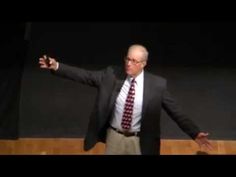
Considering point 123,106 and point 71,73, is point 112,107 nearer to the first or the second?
point 123,106

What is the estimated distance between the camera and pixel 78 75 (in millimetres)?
3443

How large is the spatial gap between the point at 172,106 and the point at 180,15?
1108 millimetres

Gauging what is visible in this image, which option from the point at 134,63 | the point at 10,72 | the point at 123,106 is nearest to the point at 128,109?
the point at 123,106

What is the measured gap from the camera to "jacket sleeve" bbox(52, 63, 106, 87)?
134 inches

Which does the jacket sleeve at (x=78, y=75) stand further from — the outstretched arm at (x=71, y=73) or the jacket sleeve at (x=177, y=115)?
the jacket sleeve at (x=177, y=115)

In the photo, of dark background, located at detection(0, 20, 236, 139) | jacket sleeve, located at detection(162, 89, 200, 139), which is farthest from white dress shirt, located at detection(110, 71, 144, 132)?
dark background, located at detection(0, 20, 236, 139)

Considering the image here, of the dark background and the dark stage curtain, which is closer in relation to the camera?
the dark stage curtain

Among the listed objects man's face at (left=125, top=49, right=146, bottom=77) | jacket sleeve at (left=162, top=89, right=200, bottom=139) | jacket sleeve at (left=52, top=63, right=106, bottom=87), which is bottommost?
jacket sleeve at (left=162, top=89, right=200, bottom=139)

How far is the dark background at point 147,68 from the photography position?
4.56 meters

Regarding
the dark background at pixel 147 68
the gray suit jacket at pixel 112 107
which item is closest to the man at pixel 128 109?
the gray suit jacket at pixel 112 107

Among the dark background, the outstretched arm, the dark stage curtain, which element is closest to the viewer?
the outstretched arm

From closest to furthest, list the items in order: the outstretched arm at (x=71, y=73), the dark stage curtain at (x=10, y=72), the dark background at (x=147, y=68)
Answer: the outstretched arm at (x=71, y=73) < the dark stage curtain at (x=10, y=72) < the dark background at (x=147, y=68)

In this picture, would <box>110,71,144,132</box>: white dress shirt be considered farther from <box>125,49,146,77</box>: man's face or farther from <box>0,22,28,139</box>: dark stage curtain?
<box>0,22,28,139</box>: dark stage curtain
